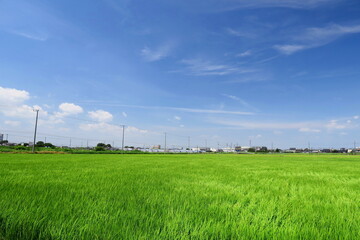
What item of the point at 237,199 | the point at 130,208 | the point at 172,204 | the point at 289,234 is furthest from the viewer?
the point at 237,199

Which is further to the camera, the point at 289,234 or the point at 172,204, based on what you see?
the point at 172,204

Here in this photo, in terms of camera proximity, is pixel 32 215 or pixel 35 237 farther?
pixel 32 215

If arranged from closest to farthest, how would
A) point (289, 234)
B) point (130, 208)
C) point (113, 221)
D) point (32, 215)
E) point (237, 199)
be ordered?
point (289, 234) → point (113, 221) → point (32, 215) → point (130, 208) → point (237, 199)

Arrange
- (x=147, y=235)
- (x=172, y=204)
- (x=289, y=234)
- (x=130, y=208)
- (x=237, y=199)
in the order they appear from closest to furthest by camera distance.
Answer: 1. (x=147, y=235)
2. (x=289, y=234)
3. (x=130, y=208)
4. (x=172, y=204)
5. (x=237, y=199)

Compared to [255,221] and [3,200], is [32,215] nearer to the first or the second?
[3,200]

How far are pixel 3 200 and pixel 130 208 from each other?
208 cm

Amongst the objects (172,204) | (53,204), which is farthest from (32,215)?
(172,204)

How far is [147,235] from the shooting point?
1992 millimetres

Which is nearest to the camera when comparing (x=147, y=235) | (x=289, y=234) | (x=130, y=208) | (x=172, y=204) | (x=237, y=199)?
(x=147, y=235)

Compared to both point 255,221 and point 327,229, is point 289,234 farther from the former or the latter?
point 327,229

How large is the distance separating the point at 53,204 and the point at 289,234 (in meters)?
3.20

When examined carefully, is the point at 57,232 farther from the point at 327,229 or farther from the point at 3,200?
the point at 327,229

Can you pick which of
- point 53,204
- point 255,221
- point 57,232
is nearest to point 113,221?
point 57,232

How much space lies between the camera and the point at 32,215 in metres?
2.57
